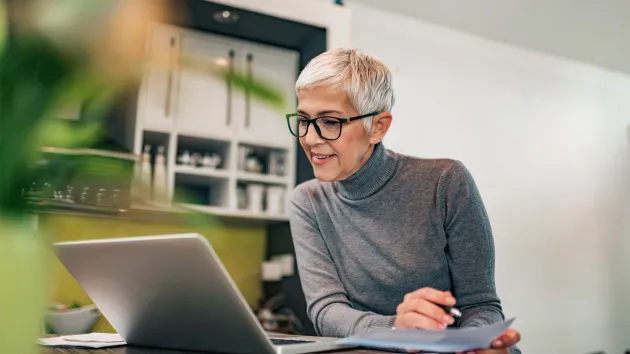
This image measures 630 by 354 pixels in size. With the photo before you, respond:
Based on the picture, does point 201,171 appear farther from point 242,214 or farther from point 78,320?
point 78,320

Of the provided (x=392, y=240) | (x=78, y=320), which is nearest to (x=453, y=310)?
(x=392, y=240)

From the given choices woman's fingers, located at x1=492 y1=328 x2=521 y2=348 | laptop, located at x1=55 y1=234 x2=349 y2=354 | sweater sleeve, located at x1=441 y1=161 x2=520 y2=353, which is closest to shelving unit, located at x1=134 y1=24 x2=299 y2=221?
sweater sleeve, located at x1=441 y1=161 x2=520 y2=353

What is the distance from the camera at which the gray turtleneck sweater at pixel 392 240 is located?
4.00 ft

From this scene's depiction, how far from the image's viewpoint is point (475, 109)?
3.90m

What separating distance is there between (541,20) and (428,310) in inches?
128

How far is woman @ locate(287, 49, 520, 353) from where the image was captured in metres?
1.24

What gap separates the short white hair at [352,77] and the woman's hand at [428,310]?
544 mm

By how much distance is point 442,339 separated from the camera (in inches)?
26.7

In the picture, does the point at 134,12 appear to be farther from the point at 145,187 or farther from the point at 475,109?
the point at 475,109

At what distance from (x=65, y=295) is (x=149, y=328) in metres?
2.07

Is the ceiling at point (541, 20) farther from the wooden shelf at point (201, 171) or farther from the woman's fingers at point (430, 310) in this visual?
the woman's fingers at point (430, 310)

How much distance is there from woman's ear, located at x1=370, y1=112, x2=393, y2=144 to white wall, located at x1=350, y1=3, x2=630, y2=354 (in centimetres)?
203

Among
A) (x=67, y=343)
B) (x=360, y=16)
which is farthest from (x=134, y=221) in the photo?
(x=67, y=343)

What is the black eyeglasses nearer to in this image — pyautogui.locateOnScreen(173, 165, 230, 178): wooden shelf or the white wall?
pyautogui.locateOnScreen(173, 165, 230, 178): wooden shelf
